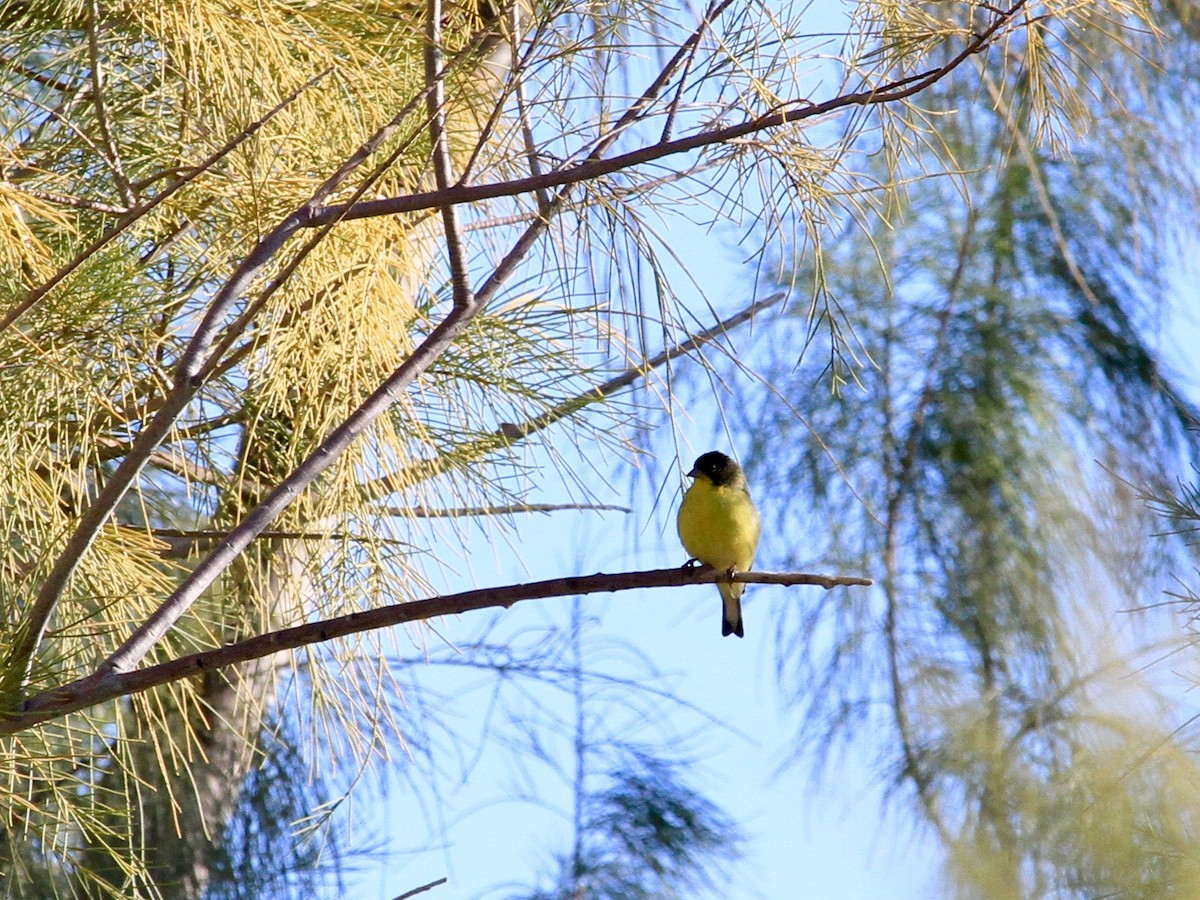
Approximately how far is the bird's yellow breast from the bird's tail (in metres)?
0.13

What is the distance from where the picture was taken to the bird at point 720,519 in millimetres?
2201

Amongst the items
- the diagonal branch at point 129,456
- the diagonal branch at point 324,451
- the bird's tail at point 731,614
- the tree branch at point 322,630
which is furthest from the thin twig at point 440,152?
the bird's tail at point 731,614

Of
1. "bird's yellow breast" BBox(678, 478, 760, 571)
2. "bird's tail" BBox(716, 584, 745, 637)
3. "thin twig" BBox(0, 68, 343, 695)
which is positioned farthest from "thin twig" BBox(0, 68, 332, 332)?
"bird's tail" BBox(716, 584, 745, 637)

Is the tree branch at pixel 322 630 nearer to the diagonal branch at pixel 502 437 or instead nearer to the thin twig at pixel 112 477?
the thin twig at pixel 112 477

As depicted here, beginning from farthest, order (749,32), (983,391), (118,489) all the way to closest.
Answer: (983,391) < (749,32) < (118,489)

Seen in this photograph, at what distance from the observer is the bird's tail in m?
2.41

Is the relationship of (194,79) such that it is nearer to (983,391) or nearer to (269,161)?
(269,161)

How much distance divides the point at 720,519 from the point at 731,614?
0.34 meters

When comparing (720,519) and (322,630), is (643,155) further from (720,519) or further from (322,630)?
(720,519)

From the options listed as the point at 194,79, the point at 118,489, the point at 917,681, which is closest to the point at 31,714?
the point at 118,489

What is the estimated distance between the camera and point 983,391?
216 centimetres

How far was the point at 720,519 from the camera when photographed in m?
2.20

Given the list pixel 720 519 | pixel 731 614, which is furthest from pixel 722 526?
pixel 731 614

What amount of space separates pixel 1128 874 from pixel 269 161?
1.47m
